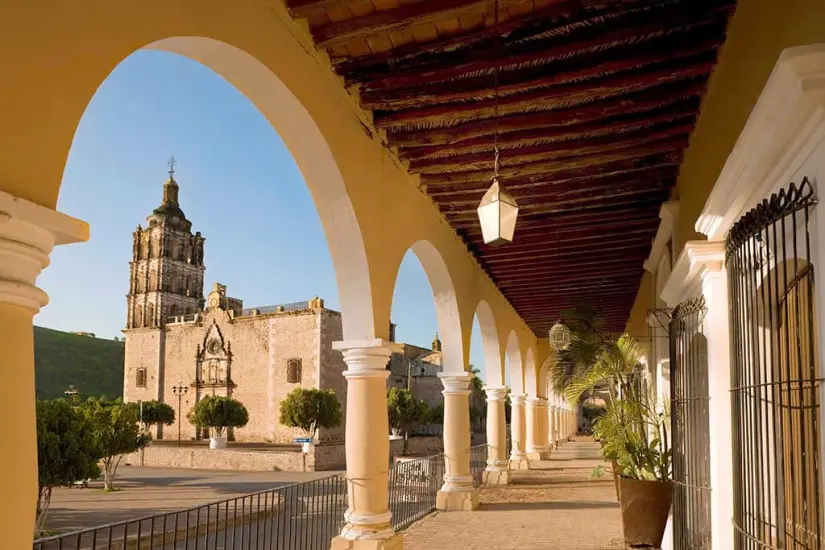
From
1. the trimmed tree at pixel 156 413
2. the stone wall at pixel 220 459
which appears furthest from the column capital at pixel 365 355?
the trimmed tree at pixel 156 413

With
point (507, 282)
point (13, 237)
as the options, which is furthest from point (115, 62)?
point (507, 282)

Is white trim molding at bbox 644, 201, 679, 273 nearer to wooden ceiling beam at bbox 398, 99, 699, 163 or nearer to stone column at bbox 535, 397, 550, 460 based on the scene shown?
wooden ceiling beam at bbox 398, 99, 699, 163

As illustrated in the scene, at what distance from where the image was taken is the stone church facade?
35.2m

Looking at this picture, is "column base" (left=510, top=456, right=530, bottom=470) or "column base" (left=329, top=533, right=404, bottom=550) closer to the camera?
"column base" (left=329, top=533, right=404, bottom=550)

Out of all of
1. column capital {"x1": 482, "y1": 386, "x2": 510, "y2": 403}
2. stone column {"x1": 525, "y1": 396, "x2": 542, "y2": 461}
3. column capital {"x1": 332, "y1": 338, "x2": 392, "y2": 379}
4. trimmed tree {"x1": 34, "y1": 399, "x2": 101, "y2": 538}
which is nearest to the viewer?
column capital {"x1": 332, "y1": 338, "x2": 392, "y2": 379}

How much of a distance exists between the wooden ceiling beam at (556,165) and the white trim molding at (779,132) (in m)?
2.78

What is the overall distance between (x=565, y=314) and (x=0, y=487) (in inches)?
→ 383

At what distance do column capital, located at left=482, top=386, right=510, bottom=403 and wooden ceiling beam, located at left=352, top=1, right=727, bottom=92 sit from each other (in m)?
8.93

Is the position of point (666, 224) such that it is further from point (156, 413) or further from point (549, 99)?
point (156, 413)

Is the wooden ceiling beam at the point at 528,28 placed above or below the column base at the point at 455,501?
above

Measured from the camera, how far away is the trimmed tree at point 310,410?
96.2 ft

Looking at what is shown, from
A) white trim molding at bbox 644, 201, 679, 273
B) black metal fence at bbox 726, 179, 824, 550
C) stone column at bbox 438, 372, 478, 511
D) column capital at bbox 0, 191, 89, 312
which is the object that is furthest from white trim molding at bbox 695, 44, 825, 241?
stone column at bbox 438, 372, 478, 511

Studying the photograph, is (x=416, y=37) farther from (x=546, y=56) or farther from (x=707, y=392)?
(x=707, y=392)

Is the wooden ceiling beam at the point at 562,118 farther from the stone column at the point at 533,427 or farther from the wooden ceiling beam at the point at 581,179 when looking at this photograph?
the stone column at the point at 533,427
